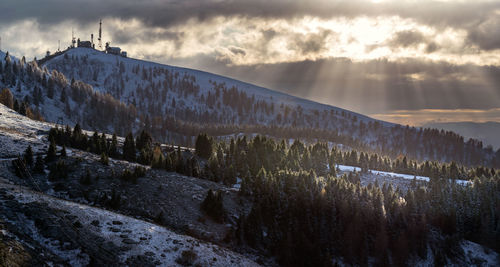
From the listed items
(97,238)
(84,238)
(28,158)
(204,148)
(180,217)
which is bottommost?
(180,217)

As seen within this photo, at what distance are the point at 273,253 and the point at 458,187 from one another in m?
99.4

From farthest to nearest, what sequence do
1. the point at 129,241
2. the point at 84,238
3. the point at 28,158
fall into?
the point at 28,158 < the point at 129,241 < the point at 84,238

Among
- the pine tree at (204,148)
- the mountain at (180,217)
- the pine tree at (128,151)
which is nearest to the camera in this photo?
the mountain at (180,217)

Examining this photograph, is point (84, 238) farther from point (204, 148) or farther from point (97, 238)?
point (204, 148)

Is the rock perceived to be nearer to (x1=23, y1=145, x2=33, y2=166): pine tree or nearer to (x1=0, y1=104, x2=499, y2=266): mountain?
(x1=0, y1=104, x2=499, y2=266): mountain

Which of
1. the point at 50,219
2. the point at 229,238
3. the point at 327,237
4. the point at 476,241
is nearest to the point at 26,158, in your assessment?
the point at 50,219

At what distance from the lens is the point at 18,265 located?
→ 25.0 meters

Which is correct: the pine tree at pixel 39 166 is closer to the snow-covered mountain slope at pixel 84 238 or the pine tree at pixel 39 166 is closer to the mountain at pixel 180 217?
the mountain at pixel 180 217

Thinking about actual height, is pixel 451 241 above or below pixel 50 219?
below

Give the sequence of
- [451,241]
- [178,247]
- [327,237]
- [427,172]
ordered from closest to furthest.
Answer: [178,247]
[327,237]
[451,241]
[427,172]

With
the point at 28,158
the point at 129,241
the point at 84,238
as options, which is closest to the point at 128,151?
the point at 28,158

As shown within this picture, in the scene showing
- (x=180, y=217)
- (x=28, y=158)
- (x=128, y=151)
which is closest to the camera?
(x=180, y=217)

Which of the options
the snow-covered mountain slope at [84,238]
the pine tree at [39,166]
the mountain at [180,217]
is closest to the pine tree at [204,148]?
the mountain at [180,217]

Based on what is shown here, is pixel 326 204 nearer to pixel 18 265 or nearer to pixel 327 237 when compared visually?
pixel 327 237
